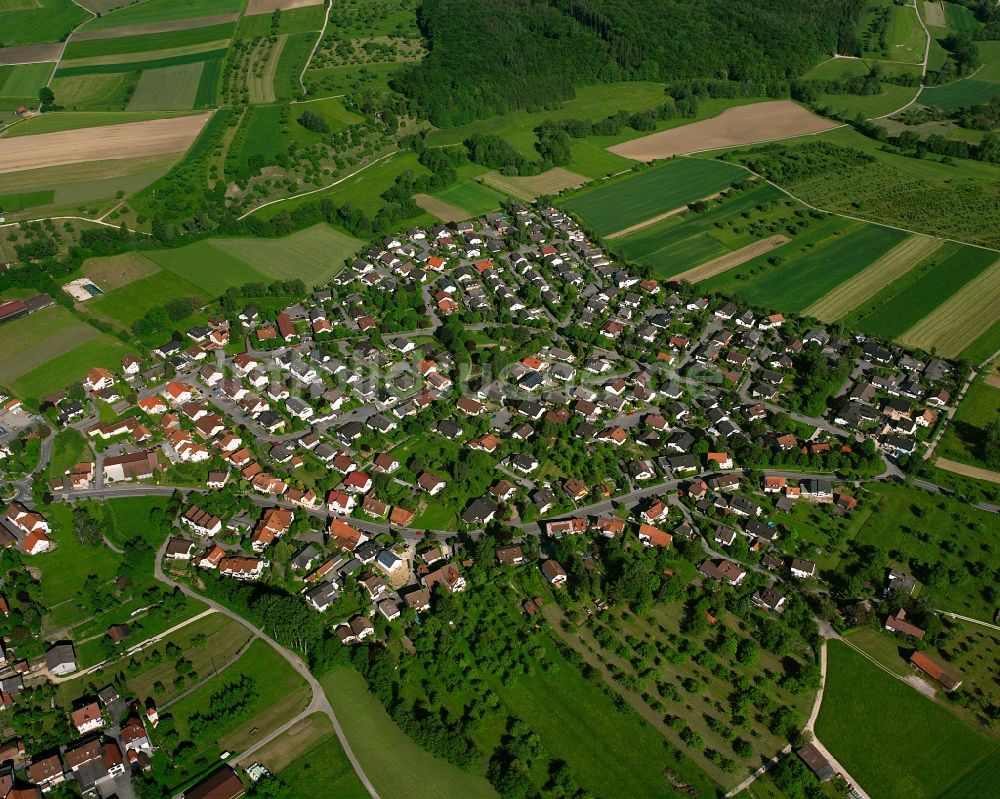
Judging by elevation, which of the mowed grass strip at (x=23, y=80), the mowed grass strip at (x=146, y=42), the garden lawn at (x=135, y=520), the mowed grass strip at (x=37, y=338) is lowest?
the garden lawn at (x=135, y=520)

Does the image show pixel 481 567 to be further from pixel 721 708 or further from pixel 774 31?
pixel 774 31

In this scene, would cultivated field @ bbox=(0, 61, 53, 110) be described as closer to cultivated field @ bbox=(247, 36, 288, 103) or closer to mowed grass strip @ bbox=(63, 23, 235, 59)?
mowed grass strip @ bbox=(63, 23, 235, 59)

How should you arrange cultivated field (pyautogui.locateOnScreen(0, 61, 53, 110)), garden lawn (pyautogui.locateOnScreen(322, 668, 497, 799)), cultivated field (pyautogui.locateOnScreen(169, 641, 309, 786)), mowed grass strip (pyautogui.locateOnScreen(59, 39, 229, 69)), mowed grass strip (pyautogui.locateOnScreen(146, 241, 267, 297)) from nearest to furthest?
garden lawn (pyautogui.locateOnScreen(322, 668, 497, 799))
cultivated field (pyautogui.locateOnScreen(169, 641, 309, 786))
mowed grass strip (pyautogui.locateOnScreen(146, 241, 267, 297))
cultivated field (pyautogui.locateOnScreen(0, 61, 53, 110))
mowed grass strip (pyautogui.locateOnScreen(59, 39, 229, 69))

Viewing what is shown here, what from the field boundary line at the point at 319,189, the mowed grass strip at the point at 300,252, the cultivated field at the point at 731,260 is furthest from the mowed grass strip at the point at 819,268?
the field boundary line at the point at 319,189

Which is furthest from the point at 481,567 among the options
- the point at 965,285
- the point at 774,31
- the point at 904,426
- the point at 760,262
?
the point at 774,31

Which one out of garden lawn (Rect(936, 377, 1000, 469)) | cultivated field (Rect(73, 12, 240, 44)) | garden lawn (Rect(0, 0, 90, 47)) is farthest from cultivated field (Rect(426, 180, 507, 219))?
garden lawn (Rect(0, 0, 90, 47))

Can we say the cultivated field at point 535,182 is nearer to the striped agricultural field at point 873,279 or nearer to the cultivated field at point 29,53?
the striped agricultural field at point 873,279
